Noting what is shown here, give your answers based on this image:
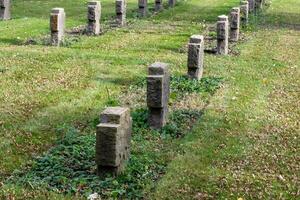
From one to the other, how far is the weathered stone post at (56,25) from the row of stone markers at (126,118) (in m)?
5.85

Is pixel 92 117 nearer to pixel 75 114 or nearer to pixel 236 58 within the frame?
pixel 75 114

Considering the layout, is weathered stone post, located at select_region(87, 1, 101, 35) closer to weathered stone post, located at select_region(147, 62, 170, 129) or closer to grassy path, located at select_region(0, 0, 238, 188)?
grassy path, located at select_region(0, 0, 238, 188)

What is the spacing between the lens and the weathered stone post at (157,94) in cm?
1024

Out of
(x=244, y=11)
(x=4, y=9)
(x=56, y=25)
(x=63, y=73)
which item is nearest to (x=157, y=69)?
(x=63, y=73)

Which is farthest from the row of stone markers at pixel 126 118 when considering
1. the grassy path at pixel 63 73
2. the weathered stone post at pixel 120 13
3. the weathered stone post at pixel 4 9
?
the weathered stone post at pixel 4 9

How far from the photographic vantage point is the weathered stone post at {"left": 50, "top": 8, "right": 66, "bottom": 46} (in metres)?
18.5

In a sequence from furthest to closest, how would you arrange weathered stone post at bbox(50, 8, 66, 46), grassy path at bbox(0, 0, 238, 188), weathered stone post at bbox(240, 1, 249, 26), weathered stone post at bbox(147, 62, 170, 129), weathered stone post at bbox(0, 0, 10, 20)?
1. weathered stone post at bbox(0, 0, 10, 20)
2. weathered stone post at bbox(240, 1, 249, 26)
3. weathered stone post at bbox(50, 8, 66, 46)
4. weathered stone post at bbox(147, 62, 170, 129)
5. grassy path at bbox(0, 0, 238, 188)

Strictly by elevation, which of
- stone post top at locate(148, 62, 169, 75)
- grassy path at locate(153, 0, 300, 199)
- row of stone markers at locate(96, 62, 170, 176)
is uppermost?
stone post top at locate(148, 62, 169, 75)

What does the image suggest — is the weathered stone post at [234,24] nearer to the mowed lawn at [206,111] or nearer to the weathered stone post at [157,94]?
the mowed lawn at [206,111]

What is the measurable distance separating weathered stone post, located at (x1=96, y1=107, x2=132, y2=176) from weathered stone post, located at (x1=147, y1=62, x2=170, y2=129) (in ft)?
6.86

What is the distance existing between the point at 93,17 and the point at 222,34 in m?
5.13

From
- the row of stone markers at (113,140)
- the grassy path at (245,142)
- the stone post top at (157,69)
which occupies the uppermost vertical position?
the stone post top at (157,69)

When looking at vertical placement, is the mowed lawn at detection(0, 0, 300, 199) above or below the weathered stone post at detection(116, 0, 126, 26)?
below

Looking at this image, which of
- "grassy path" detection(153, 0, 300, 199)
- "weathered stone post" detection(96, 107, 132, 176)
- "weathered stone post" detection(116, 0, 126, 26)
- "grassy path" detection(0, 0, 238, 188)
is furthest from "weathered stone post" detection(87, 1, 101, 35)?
"weathered stone post" detection(96, 107, 132, 176)
